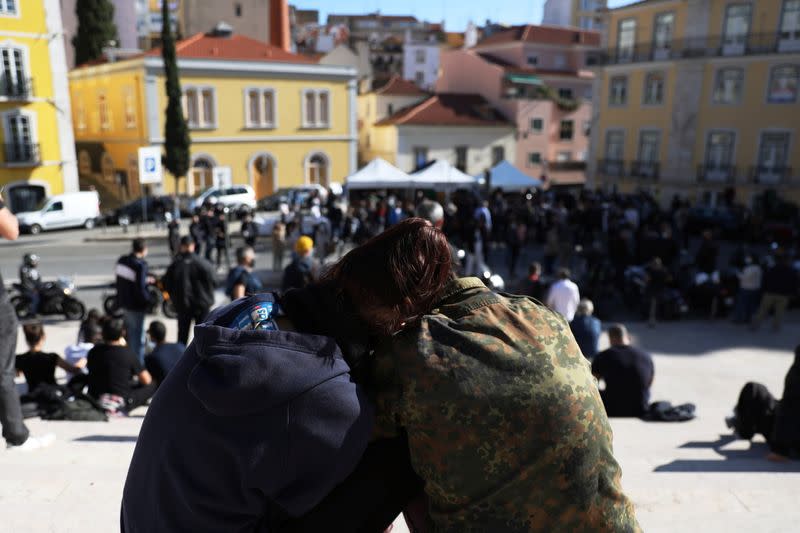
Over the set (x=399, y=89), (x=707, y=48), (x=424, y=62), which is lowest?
(x=399, y=89)

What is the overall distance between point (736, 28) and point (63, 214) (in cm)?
3080

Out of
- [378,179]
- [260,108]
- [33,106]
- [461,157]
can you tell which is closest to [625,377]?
[378,179]

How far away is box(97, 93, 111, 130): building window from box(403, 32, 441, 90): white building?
100 feet

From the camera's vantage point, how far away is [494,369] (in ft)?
5.05

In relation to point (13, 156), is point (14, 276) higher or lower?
lower

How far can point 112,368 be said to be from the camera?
631 centimetres

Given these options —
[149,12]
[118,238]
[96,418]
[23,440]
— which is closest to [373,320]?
[23,440]

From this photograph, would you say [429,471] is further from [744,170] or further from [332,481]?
[744,170]

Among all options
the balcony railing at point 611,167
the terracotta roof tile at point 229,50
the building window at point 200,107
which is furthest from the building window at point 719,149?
the building window at point 200,107

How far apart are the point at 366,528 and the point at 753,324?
11860 millimetres

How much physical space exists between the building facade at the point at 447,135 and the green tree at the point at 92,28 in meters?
17.7

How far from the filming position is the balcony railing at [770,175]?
94.8 feet

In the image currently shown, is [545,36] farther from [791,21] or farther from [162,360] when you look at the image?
[162,360]

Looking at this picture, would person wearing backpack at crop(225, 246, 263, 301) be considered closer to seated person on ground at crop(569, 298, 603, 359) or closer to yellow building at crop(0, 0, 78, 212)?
seated person on ground at crop(569, 298, 603, 359)
